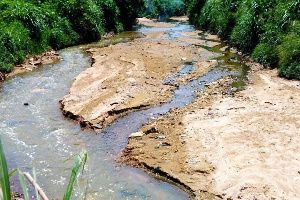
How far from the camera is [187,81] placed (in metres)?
8.26

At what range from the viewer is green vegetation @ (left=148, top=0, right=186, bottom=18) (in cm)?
3516

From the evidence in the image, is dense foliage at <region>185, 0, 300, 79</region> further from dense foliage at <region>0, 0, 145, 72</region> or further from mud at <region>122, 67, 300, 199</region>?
dense foliage at <region>0, 0, 145, 72</region>

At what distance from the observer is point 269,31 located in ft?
31.9

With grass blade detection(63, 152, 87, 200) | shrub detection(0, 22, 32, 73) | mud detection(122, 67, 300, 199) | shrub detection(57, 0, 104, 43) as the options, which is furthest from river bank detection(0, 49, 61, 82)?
grass blade detection(63, 152, 87, 200)

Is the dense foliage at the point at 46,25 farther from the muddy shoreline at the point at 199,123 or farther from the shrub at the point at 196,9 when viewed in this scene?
the shrub at the point at 196,9

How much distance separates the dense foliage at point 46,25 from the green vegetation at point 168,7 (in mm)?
17646

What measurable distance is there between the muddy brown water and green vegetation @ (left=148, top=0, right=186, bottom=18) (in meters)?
27.6

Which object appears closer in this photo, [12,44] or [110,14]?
[12,44]

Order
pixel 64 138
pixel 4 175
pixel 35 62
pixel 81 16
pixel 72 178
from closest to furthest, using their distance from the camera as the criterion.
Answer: pixel 4 175
pixel 72 178
pixel 64 138
pixel 35 62
pixel 81 16

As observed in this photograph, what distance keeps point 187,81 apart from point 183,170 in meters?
4.22

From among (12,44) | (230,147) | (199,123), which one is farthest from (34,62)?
(230,147)

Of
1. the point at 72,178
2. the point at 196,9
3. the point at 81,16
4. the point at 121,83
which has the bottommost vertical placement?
the point at 121,83

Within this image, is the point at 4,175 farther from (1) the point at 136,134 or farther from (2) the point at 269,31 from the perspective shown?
(2) the point at 269,31

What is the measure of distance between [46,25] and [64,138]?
354 inches
